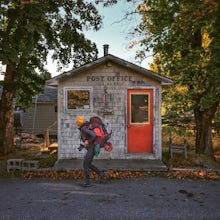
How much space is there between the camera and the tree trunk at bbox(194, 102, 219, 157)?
1355 centimetres

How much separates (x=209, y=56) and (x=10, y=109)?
10868 millimetres

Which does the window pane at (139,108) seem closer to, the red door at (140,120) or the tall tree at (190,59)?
the red door at (140,120)

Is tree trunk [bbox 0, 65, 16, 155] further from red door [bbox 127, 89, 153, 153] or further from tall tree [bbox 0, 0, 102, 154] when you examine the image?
red door [bbox 127, 89, 153, 153]

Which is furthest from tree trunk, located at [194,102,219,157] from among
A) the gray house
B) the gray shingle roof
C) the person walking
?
the person walking

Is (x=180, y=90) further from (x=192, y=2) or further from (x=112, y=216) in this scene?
(x=112, y=216)

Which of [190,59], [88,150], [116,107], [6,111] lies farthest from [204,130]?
[6,111]

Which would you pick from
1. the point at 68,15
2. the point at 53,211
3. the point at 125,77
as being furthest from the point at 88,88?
the point at 68,15

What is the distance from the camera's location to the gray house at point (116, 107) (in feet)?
37.1

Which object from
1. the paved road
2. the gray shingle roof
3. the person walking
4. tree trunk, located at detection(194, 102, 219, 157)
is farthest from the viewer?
tree trunk, located at detection(194, 102, 219, 157)

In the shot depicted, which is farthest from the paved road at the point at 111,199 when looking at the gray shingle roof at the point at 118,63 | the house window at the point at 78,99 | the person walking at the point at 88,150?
the gray shingle roof at the point at 118,63

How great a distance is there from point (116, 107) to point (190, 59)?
4.44 meters

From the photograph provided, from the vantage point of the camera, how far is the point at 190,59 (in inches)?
496

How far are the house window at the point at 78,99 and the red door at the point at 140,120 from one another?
1737 millimetres

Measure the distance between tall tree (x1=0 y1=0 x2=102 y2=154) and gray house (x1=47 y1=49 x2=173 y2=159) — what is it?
257 centimetres
